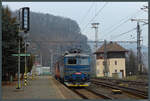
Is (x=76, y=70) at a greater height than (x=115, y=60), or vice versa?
(x=115, y=60)

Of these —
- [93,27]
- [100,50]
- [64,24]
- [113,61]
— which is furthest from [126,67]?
[64,24]

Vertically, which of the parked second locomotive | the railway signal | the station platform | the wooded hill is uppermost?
the wooded hill

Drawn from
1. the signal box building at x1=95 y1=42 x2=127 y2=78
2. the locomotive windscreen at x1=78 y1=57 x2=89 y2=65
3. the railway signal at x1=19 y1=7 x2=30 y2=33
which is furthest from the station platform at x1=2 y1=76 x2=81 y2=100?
the signal box building at x1=95 y1=42 x2=127 y2=78

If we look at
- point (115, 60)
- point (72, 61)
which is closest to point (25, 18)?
point (72, 61)

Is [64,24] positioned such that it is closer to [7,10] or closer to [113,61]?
[113,61]

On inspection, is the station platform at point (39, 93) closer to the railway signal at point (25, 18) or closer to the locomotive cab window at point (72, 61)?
the locomotive cab window at point (72, 61)

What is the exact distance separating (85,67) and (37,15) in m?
91.9

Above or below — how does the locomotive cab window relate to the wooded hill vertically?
below

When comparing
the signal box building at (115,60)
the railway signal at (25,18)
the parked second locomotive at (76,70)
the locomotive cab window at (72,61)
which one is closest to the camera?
the parked second locomotive at (76,70)

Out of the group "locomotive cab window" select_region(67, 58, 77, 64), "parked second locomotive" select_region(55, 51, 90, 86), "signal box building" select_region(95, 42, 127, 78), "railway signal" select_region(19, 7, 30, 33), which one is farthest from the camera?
"signal box building" select_region(95, 42, 127, 78)

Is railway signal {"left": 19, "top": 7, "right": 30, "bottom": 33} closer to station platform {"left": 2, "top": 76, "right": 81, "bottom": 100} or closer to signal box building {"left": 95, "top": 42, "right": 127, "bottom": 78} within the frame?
station platform {"left": 2, "top": 76, "right": 81, "bottom": 100}

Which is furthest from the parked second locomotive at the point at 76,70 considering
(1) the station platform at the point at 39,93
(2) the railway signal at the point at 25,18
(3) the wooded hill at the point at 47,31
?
(3) the wooded hill at the point at 47,31

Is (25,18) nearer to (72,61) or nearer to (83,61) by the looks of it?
(72,61)

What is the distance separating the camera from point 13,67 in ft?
81.4
